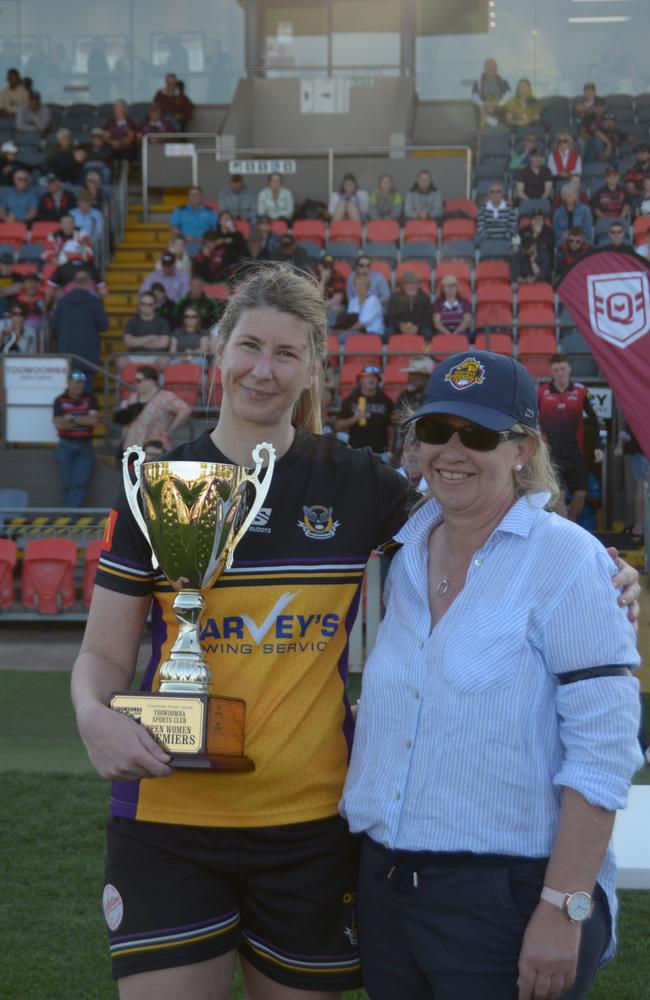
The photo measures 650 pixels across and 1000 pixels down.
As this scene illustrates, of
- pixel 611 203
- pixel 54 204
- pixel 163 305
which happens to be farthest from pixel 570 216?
pixel 54 204

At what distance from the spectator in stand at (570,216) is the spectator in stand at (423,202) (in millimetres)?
1892

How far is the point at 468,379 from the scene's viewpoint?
208 centimetres

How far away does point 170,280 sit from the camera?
1320cm

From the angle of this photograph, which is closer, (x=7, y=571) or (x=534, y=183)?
(x=7, y=571)

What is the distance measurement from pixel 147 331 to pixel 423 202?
4810 mm

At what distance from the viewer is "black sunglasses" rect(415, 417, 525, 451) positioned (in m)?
2.04

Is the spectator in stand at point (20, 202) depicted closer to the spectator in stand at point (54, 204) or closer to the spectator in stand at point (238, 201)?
the spectator in stand at point (54, 204)

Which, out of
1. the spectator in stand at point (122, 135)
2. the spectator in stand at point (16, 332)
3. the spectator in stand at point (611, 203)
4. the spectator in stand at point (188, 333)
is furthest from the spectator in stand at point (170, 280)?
the spectator in stand at point (122, 135)

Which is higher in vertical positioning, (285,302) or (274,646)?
(285,302)

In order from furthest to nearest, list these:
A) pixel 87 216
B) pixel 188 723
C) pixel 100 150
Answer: pixel 100 150 → pixel 87 216 → pixel 188 723

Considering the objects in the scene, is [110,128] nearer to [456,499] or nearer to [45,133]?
[45,133]

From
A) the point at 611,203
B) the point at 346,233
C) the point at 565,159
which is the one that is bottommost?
the point at 346,233

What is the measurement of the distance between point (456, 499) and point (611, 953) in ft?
2.56

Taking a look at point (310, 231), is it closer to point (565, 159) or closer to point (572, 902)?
point (565, 159)
